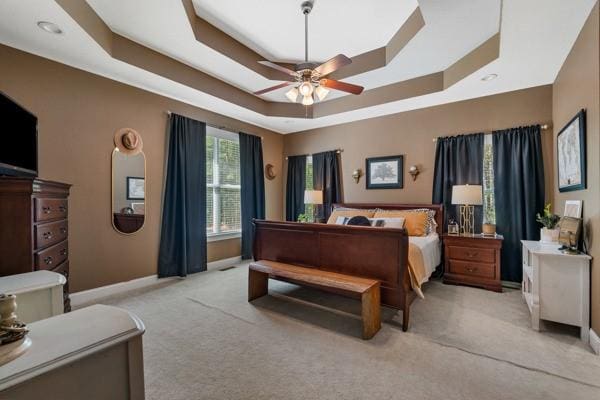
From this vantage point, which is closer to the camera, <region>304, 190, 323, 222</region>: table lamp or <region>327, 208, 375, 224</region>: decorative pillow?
<region>327, 208, 375, 224</region>: decorative pillow

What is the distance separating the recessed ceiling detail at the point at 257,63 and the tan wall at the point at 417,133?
0.61 m

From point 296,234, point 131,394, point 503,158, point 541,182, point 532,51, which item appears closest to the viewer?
point 131,394

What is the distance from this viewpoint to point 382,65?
3.73 metres

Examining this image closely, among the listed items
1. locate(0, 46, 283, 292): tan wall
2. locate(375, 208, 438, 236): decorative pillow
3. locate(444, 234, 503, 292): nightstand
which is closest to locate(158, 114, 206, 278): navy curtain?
locate(0, 46, 283, 292): tan wall

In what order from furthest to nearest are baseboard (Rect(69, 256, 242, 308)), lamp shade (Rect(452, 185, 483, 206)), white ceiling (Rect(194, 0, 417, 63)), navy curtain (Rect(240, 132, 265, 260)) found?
1. navy curtain (Rect(240, 132, 265, 260))
2. lamp shade (Rect(452, 185, 483, 206))
3. baseboard (Rect(69, 256, 242, 308))
4. white ceiling (Rect(194, 0, 417, 63))

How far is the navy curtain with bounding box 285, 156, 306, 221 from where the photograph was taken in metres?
6.05

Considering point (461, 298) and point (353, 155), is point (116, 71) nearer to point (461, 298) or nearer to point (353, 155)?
point (353, 155)

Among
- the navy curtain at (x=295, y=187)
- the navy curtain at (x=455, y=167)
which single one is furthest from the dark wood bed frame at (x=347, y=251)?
the navy curtain at (x=295, y=187)

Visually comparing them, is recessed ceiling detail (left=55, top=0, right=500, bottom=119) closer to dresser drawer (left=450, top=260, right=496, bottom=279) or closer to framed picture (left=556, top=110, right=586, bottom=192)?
framed picture (left=556, top=110, right=586, bottom=192)

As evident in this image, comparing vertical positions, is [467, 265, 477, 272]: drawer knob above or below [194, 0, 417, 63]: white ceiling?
below

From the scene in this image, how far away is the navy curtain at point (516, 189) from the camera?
12.0 ft

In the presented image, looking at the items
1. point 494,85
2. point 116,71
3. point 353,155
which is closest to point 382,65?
point 494,85

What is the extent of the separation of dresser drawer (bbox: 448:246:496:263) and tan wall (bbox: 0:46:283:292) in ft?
14.1

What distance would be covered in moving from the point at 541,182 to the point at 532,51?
1733 mm
